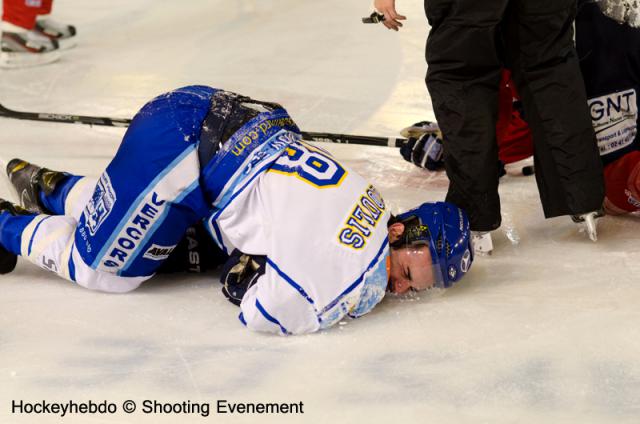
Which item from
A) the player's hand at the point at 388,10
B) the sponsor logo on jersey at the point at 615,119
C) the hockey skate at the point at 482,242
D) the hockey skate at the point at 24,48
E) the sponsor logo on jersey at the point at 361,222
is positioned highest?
the player's hand at the point at 388,10

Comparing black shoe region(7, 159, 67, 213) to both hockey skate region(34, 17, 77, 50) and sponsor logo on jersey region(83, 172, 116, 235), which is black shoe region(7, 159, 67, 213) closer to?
sponsor logo on jersey region(83, 172, 116, 235)

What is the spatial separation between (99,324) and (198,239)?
292 mm

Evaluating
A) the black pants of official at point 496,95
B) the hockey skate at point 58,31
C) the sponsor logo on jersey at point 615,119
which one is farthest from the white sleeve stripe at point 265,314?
the hockey skate at point 58,31

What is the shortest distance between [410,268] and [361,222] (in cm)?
14

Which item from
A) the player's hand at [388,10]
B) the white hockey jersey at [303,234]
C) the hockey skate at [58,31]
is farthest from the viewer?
the hockey skate at [58,31]

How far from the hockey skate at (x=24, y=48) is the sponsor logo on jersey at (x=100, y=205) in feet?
6.60

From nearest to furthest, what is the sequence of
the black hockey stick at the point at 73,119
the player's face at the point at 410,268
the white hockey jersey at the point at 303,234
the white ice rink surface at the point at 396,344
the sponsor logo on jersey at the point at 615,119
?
the white ice rink surface at the point at 396,344 < the white hockey jersey at the point at 303,234 < the player's face at the point at 410,268 < the sponsor logo on jersey at the point at 615,119 < the black hockey stick at the point at 73,119

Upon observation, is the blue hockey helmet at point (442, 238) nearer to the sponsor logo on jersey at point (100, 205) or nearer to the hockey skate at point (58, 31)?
the sponsor logo on jersey at point (100, 205)

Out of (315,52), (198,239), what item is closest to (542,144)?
(198,239)

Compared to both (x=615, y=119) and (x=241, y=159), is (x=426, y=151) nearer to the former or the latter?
(x=615, y=119)

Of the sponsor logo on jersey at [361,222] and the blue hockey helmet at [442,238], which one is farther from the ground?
the sponsor logo on jersey at [361,222]

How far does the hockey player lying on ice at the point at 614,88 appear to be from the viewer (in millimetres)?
2217

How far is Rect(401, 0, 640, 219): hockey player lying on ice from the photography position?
2.22 meters

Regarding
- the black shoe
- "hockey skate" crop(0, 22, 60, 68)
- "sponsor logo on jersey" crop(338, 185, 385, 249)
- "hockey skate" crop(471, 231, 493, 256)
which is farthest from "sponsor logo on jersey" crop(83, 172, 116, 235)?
"hockey skate" crop(0, 22, 60, 68)
